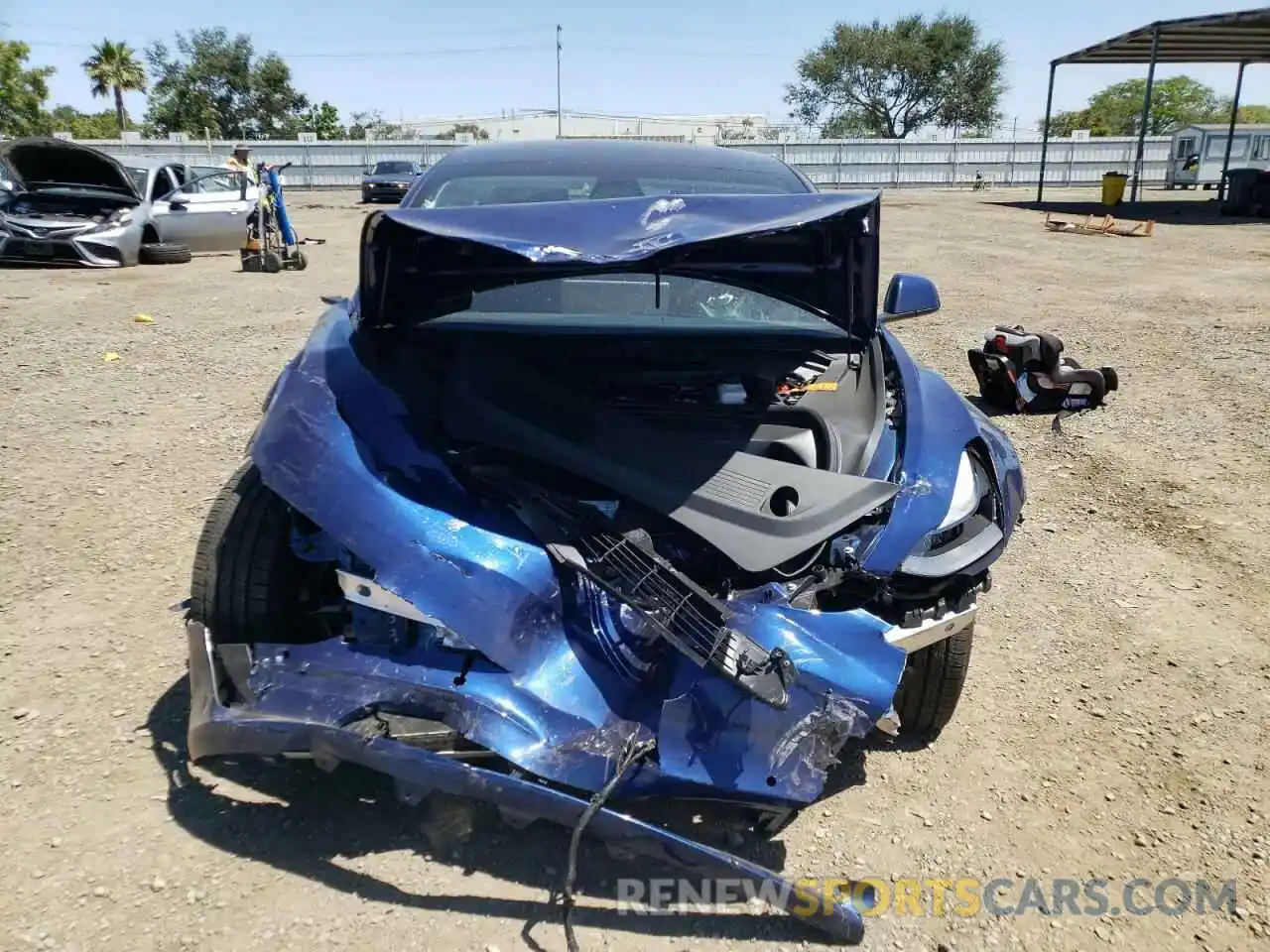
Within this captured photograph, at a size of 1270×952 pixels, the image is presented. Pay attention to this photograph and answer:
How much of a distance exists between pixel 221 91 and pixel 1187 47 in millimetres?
48414

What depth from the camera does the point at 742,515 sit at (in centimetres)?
234

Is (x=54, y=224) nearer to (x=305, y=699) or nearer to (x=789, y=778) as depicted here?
(x=305, y=699)

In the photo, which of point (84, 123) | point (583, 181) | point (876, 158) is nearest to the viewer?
point (583, 181)

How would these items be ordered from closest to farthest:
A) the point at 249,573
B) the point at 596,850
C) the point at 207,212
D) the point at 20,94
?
the point at 596,850 < the point at 249,573 < the point at 207,212 < the point at 20,94

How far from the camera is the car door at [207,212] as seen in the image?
41.3 feet

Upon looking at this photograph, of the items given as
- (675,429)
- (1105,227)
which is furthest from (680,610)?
(1105,227)

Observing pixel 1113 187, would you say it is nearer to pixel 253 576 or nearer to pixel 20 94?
pixel 253 576

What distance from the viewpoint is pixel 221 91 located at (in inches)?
2018

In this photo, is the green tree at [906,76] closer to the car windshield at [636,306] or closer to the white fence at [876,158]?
the white fence at [876,158]

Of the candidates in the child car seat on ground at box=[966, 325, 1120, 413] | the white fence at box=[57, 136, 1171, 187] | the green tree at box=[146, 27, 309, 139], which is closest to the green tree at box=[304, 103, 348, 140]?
the green tree at box=[146, 27, 309, 139]

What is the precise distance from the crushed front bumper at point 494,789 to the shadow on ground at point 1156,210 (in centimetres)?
2161

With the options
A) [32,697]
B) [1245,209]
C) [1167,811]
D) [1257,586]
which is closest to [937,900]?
[1167,811]

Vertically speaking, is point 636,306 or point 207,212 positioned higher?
point 207,212

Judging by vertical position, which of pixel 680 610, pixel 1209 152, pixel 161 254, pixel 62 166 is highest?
pixel 1209 152
